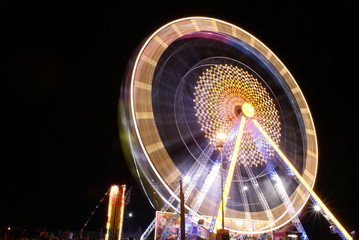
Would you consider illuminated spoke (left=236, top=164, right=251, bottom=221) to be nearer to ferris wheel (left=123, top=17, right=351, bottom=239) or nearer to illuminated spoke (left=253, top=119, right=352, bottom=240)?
ferris wheel (left=123, top=17, right=351, bottom=239)

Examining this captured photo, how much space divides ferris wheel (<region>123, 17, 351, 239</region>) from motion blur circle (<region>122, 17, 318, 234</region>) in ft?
0.16

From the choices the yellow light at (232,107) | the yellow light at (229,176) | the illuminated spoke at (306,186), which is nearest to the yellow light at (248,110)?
the yellow light at (232,107)

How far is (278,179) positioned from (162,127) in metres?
6.75

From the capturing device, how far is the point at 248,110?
14.8 m

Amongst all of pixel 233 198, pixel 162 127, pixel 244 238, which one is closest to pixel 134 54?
pixel 162 127

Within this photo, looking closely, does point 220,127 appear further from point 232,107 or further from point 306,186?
point 306,186

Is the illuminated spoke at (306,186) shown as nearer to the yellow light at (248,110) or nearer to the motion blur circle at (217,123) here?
the motion blur circle at (217,123)

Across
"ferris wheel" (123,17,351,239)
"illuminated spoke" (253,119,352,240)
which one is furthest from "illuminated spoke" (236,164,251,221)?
"illuminated spoke" (253,119,352,240)

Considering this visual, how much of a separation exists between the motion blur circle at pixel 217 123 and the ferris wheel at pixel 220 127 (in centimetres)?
5

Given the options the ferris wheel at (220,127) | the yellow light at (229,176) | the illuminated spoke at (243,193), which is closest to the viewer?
the yellow light at (229,176)

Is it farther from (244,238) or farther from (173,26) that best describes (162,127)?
(244,238)

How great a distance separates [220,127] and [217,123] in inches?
9.4

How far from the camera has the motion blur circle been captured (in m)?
11.6

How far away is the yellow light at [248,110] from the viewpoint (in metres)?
14.6
